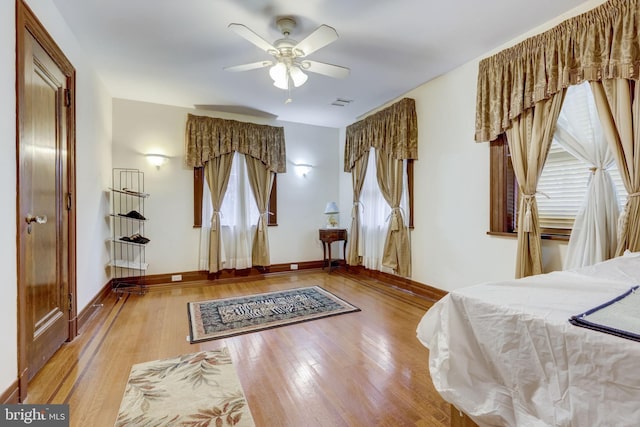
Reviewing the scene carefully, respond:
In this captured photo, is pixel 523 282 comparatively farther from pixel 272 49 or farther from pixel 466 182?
pixel 272 49

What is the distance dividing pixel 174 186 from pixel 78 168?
172cm

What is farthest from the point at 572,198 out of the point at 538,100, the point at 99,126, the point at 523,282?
the point at 99,126

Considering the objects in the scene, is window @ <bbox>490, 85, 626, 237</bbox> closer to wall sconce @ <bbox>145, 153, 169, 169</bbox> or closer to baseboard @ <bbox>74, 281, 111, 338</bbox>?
baseboard @ <bbox>74, 281, 111, 338</bbox>

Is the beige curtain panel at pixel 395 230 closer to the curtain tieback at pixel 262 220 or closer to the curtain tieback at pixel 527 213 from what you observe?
the curtain tieback at pixel 527 213

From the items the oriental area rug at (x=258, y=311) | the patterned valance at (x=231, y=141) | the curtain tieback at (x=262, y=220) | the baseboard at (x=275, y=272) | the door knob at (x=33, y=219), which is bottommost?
the oriental area rug at (x=258, y=311)

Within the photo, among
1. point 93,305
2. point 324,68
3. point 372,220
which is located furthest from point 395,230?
point 93,305

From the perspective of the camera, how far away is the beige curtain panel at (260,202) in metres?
4.83

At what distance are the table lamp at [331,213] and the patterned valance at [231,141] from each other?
3.28 feet

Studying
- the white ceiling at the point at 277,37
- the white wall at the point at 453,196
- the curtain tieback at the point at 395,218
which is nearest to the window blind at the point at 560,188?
the white wall at the point at 453,196

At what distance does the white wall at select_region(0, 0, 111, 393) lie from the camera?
5.25 ft

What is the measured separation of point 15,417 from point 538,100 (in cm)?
395

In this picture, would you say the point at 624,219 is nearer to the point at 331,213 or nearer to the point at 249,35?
the point at 249,35

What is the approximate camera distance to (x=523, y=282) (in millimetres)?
1393

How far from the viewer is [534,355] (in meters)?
0.99
